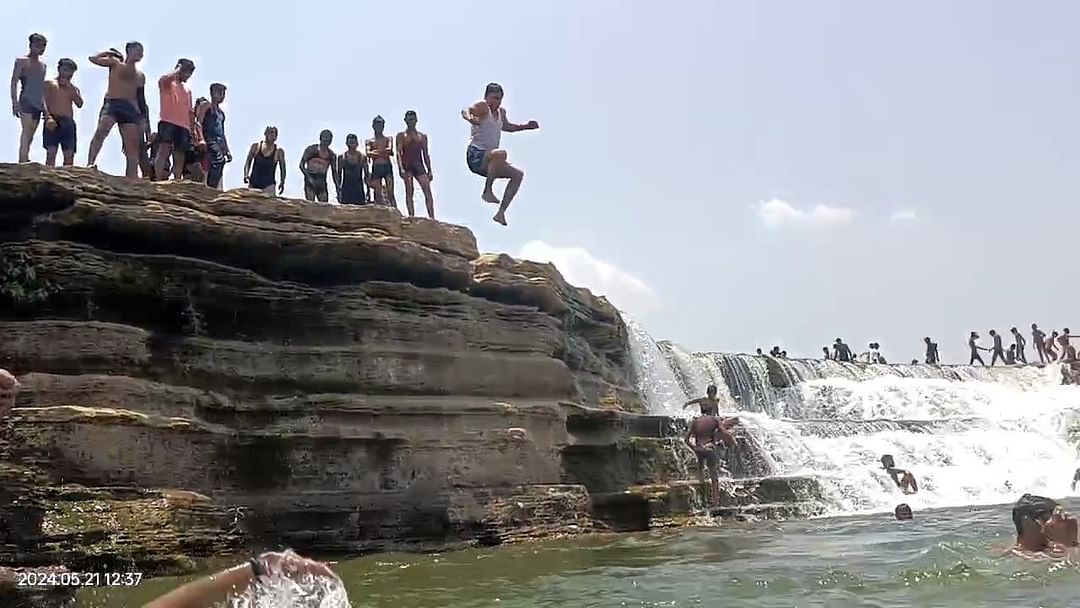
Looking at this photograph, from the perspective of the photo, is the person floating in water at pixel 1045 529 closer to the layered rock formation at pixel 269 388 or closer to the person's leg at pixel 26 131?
the layered rock formation at pixel 269 388

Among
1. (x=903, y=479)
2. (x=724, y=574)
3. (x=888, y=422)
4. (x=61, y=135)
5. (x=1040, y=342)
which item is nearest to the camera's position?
(x=724, y=574)

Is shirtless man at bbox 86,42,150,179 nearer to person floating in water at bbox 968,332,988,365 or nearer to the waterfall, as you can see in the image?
the waterfall

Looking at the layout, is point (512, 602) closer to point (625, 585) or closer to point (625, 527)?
point (625, 585)

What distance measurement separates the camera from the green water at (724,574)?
295 inches

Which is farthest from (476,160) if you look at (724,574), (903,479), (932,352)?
(932,352)

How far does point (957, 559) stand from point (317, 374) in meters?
6.75

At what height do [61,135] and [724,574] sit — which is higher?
[61,135]

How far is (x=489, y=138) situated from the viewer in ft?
41.9

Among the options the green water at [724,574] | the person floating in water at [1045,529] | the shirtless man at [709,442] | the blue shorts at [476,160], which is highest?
the blue shorts at [476,160]

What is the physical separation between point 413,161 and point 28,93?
16.0ft

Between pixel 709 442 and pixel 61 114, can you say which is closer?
pixel 61 114

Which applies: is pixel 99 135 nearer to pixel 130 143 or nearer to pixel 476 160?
pixel 130 143
